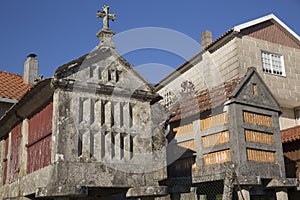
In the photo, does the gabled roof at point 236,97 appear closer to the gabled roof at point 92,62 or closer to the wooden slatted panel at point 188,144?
the wooden slatted panel at point 188,144

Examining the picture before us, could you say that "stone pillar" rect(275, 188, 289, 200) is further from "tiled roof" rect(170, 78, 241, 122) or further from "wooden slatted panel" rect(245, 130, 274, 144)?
"tiled roof" rect(170, 78, 241, 122)

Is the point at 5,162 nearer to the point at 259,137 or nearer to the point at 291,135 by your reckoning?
the point at 259,137

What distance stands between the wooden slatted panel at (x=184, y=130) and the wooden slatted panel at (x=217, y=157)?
854 millimetres

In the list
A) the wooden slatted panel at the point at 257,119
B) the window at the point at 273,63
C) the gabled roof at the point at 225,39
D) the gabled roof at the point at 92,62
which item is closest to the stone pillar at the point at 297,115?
the window at the point at 273,63

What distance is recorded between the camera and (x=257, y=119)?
9.12 meters

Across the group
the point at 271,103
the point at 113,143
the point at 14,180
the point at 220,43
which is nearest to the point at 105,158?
the point at 113,143

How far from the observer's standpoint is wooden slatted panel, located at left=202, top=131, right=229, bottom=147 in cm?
875

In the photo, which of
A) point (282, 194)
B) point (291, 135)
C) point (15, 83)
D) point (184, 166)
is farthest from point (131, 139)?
point (15, 83)

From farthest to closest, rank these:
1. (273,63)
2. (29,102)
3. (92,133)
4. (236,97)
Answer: (273,63), (236,97), (29,102), (92,133)

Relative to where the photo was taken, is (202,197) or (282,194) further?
(202,197)

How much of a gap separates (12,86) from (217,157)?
958cm

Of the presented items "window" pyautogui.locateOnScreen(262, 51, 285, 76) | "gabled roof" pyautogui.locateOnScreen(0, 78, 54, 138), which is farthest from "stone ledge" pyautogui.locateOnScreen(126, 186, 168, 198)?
"window" pyautogui.locateOnScreen(262, 51, 285, 76)

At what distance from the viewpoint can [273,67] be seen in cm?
1580

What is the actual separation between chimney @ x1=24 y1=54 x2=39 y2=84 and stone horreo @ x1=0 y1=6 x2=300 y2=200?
7.79ft
